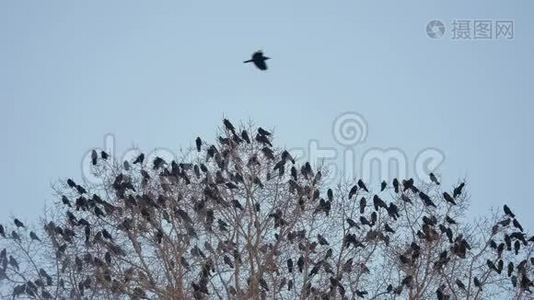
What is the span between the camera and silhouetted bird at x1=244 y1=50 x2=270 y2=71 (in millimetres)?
22047

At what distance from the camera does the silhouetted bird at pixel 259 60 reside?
2205cm

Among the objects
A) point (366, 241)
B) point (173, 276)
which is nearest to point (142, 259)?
point (173, 276)

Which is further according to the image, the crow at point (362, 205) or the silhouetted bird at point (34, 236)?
the crow at point (362, 205)

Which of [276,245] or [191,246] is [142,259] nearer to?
[191,246]

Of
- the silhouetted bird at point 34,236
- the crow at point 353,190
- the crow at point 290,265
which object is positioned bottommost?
the crow at point 290,265

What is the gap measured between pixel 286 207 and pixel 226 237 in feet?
5.34

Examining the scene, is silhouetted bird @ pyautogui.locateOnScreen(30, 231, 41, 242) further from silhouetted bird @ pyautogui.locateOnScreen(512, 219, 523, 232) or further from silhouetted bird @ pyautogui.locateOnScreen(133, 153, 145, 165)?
silhouetted bird @ pyautogui.locateOnScreen(512, 219, 523, 232)

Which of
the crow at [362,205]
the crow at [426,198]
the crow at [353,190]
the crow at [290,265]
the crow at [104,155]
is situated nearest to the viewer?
the crow at [290,265]

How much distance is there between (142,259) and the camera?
26094 mm

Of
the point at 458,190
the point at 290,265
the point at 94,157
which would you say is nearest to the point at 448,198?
the point at 458,190

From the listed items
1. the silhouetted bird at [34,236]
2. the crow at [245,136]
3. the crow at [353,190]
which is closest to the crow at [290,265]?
the crow at [353,190]

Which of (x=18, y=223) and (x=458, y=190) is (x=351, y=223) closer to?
(x=458, y=190)

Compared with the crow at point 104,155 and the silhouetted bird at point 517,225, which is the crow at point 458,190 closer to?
the silhouetted bird at point 517,225

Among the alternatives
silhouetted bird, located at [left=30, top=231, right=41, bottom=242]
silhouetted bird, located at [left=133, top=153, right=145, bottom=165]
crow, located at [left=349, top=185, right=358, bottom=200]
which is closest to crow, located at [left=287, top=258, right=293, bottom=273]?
crow, located at [left=349, top=185, right=358, bottom=200]
